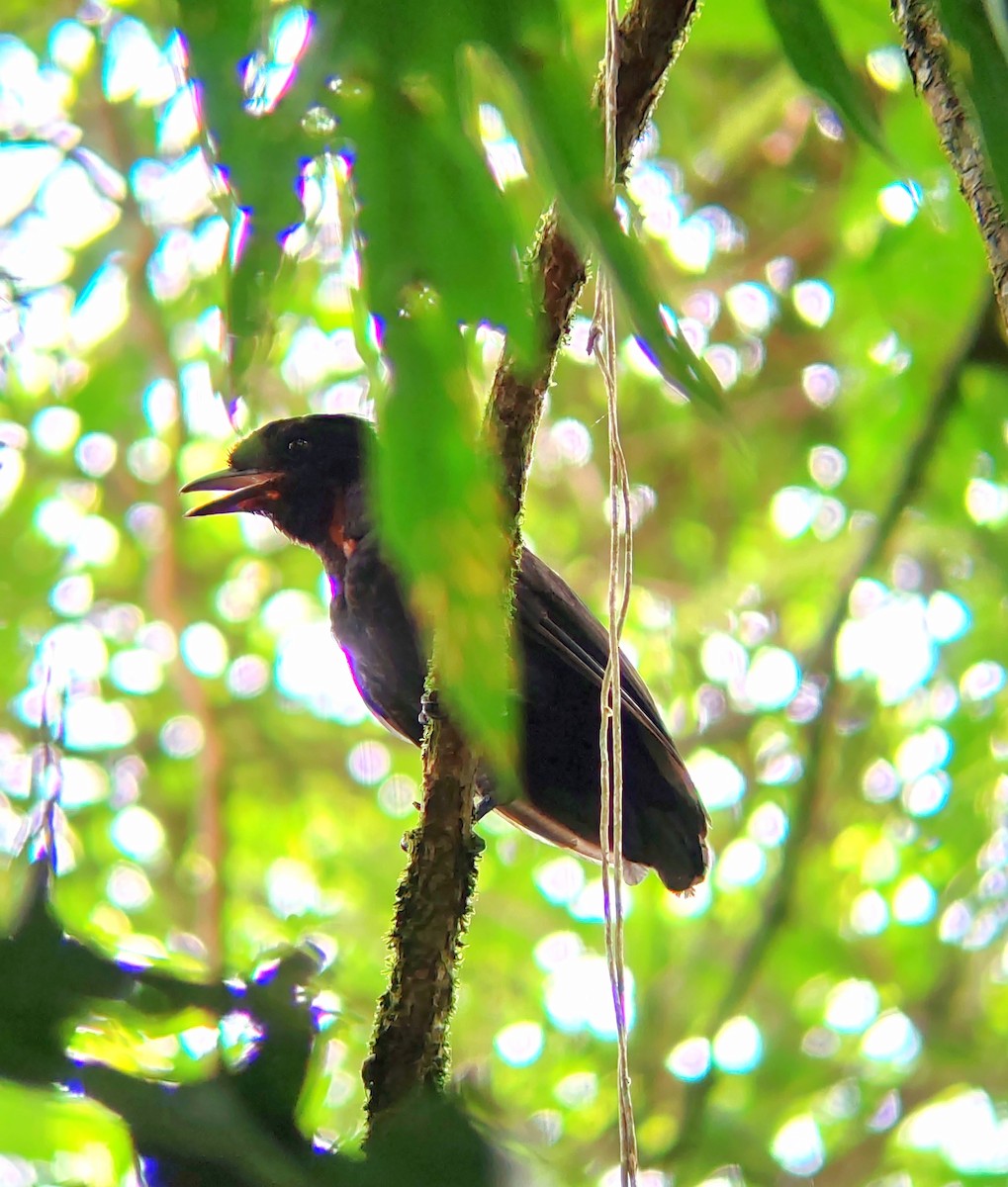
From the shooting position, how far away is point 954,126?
46.5 inches

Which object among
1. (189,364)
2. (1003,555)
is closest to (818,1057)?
(1003,555)

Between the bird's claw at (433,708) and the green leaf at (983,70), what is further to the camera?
the bird's claw at (433,708)

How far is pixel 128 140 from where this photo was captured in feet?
16.8

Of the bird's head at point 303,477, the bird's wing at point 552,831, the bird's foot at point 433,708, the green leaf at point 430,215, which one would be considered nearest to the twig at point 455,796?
the bird's foot at point 433,708

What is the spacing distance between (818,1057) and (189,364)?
371cm

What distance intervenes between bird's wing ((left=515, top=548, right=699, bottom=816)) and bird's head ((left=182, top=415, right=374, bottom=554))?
519 millimetres

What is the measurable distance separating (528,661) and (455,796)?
1.43m

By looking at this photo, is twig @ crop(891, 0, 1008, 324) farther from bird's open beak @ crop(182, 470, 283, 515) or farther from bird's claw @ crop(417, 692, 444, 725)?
bird's open beak @ crop(182, 470, 283, 515)

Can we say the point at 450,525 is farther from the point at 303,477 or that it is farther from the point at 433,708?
the point at 303,477

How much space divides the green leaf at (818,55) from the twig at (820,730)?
1.95m

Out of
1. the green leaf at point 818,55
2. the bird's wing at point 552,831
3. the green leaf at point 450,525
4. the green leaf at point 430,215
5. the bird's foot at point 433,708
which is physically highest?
the bird's wing at point 552,831

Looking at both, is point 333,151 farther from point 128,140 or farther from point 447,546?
point 128,140

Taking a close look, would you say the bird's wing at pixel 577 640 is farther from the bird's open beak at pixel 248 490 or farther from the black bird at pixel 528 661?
the bird's open beak at pixel 248 490

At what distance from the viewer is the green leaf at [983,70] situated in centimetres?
108
